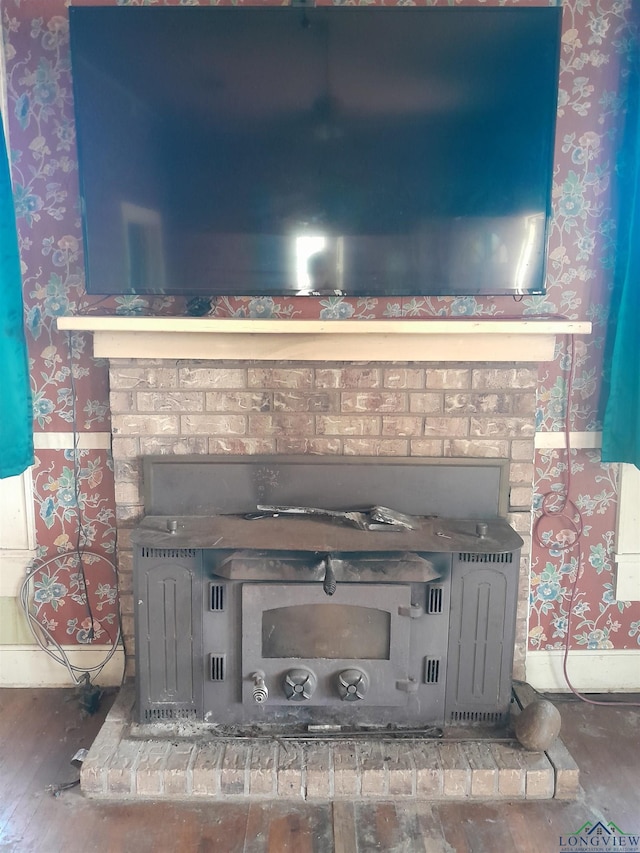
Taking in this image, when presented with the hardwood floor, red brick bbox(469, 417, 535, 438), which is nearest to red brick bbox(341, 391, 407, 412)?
red brick bbox(469, 417, 535, 438)

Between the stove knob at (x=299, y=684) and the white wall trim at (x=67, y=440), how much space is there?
2.98 ft

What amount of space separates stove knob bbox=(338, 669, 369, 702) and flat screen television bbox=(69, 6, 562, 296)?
1.06 meters

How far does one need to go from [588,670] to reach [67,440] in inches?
73.9

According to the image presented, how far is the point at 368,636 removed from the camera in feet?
5.89

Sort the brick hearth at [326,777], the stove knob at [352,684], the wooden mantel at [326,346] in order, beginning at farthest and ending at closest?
the wooden mantel at [326,346] < the stove knob at [352,684] < the brick hearth at [326,777]

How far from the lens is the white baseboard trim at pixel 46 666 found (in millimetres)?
2145

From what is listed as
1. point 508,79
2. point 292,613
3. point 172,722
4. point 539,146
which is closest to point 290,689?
point 292,613

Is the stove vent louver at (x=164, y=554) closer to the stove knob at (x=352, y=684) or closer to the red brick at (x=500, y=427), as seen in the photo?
the stove knob at (x=352, y=684)

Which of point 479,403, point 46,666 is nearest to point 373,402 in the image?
point 479,403

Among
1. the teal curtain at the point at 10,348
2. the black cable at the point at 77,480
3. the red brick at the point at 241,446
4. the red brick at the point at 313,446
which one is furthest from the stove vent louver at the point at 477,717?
the teal curtain at the point at 10,348

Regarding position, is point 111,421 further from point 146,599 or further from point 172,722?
point 172,722

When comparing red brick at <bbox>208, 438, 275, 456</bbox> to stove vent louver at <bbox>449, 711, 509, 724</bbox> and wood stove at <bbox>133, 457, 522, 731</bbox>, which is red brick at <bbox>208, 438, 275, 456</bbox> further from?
stove vent louver at <bbox>449, 711, 509, 724</bbox>

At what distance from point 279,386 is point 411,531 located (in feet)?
1.90

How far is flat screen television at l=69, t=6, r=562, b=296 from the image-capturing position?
5.67ft
